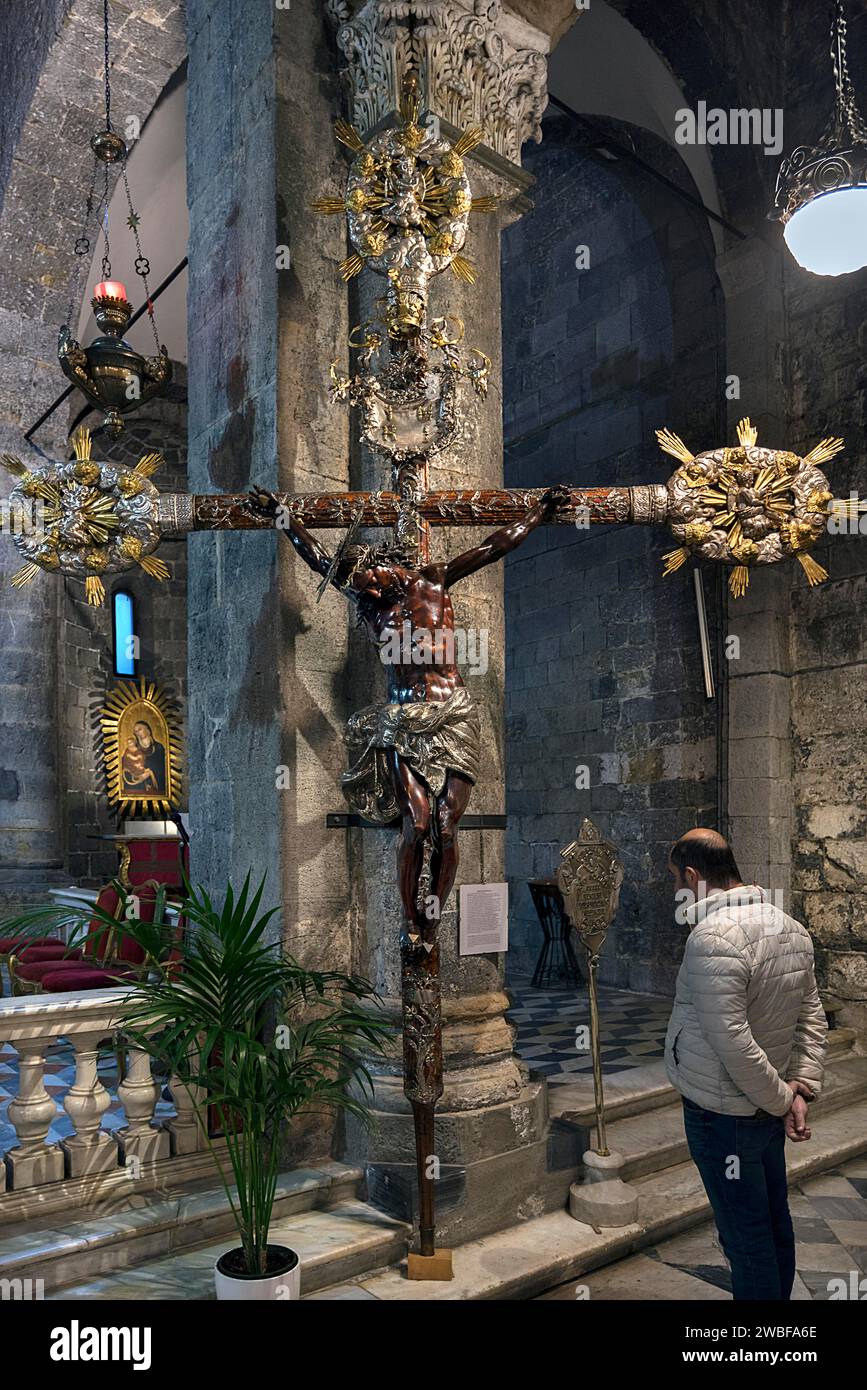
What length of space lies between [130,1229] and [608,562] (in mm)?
6265

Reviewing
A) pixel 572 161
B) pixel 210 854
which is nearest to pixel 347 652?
pixel 210 854

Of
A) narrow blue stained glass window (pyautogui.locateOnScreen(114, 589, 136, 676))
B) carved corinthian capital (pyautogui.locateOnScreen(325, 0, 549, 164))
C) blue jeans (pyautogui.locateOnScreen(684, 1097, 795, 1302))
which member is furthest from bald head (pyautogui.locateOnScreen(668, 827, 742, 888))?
narrow blue stained glass window (pyautogui.locateOnScreen(114, 589, 136, 676))

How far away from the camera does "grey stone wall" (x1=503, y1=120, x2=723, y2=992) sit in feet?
24.0

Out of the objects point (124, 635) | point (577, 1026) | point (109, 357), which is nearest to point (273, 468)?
point (109, 357)

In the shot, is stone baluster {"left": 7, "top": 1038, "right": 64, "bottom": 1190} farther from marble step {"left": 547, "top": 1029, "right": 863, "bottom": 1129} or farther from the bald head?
the bald head

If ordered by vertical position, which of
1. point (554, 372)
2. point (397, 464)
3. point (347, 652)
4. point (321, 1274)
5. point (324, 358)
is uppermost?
point (554, 372)

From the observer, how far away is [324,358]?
3699mm

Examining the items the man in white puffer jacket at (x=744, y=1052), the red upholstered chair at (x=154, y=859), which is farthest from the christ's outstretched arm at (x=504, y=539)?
the red upholstered chair at (x=154, y=859)

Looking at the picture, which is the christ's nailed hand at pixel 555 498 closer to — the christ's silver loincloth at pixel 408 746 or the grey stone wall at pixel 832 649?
the christ's silver loincloth at pixel 408 746

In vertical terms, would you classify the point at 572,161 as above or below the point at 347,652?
above

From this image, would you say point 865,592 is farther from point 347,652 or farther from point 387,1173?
point 387,1173

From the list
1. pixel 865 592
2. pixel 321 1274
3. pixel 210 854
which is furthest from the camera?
pixel 865 592

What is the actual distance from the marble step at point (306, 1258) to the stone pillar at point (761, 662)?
4.12m

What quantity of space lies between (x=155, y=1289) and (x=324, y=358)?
3044mm
